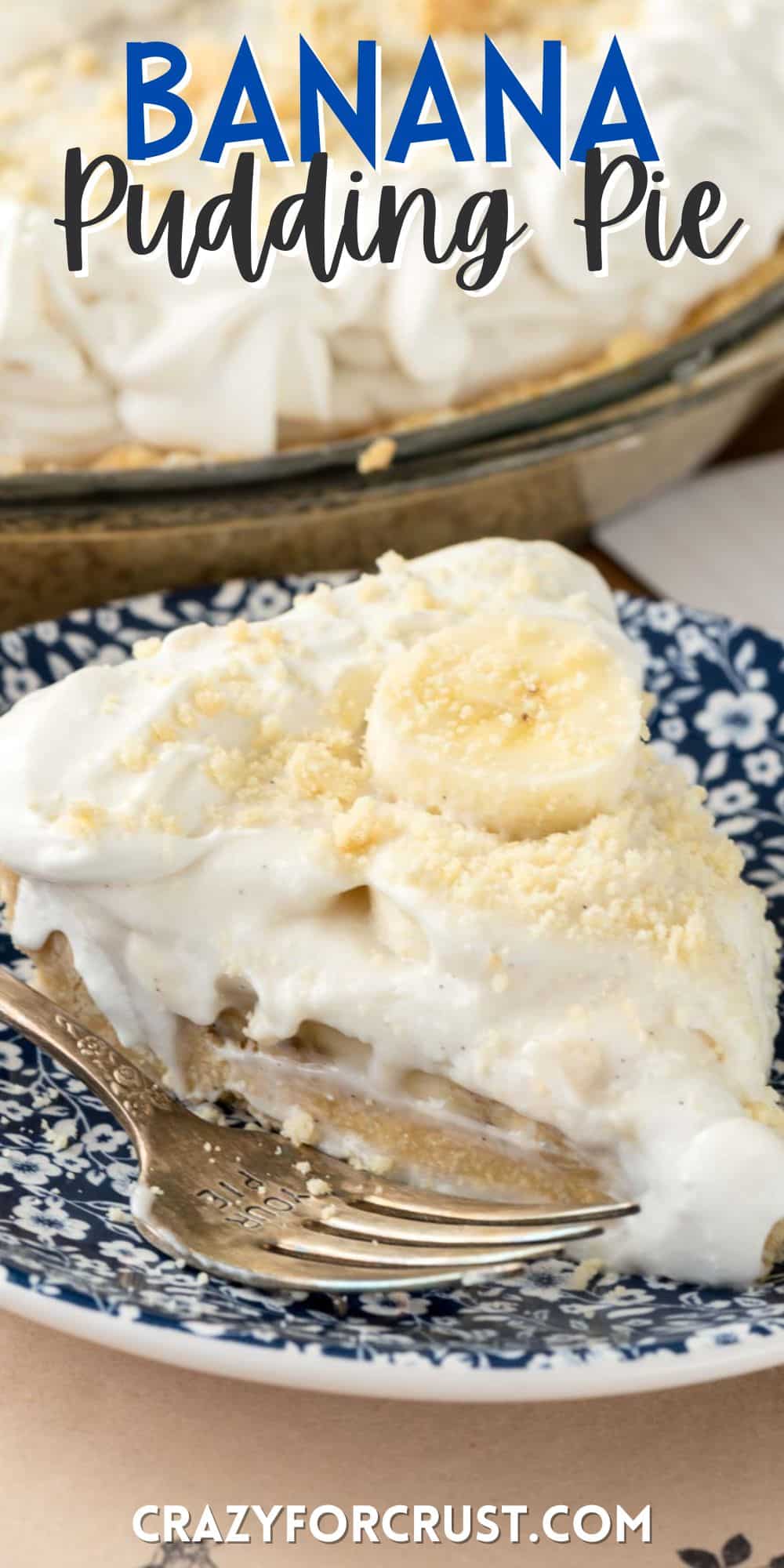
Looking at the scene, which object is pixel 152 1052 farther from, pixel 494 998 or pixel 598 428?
pixel 598 428

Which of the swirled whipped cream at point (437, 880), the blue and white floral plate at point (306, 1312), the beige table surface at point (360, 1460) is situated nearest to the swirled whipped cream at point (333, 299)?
the swirled whipped cream at point (437, 880)

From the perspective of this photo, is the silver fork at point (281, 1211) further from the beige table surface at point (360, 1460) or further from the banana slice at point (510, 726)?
the banana slice at point (510, 726)

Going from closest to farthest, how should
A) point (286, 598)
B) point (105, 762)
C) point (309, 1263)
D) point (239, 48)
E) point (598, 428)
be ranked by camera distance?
point (309, 1263) → point (105, 762) → point (286, 598) → point (598, 428) → point (239, 48)

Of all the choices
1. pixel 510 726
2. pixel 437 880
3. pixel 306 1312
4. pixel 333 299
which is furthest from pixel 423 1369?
pixel 333 299

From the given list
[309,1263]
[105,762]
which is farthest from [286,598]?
[309,1263]

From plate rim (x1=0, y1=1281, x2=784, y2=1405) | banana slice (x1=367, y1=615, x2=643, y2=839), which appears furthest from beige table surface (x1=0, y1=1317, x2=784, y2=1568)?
banana slice (x1=367, y1=615, x2=643, y2=839)

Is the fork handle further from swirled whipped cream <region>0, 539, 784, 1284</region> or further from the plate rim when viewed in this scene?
the plate rim
